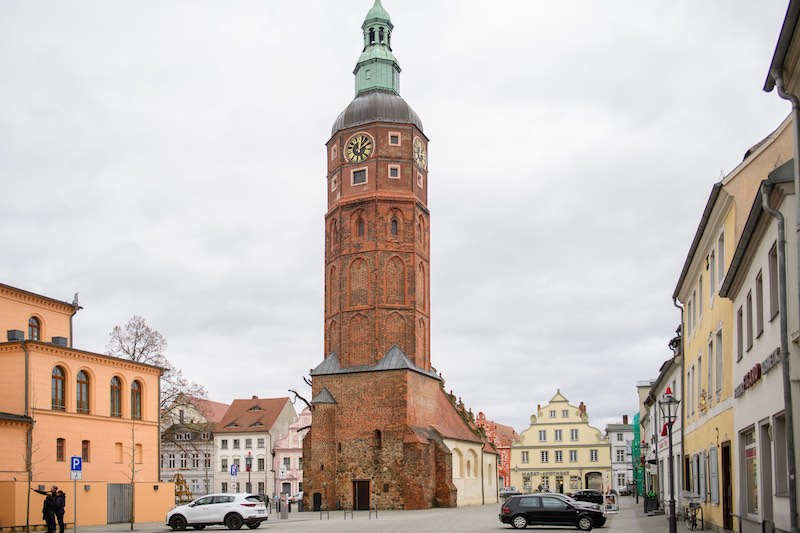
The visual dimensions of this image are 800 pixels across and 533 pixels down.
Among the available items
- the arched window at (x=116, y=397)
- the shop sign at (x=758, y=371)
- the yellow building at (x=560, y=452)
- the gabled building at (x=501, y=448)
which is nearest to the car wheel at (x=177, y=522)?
the arched window at (x=116, y=397)

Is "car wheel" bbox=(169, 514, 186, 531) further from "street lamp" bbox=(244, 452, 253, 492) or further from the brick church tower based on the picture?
"street lamp" bbox=(244, 452, 253, 492)

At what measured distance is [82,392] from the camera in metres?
39.1

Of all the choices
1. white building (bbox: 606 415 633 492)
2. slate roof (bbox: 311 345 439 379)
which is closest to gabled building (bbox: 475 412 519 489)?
white building (bbox: 606 415 633 492)

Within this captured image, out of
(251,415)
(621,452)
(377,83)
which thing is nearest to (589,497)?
(377,83)

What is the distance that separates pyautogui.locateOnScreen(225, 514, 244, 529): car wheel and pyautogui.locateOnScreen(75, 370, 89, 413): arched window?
30.6ft

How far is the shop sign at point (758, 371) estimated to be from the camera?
50.1 ft

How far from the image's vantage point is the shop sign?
15280 millimetres

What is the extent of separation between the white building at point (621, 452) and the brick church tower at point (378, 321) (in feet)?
174

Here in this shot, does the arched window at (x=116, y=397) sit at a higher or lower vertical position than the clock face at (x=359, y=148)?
lower

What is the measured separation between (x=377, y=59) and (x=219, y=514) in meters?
39.5

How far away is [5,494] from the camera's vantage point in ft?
103

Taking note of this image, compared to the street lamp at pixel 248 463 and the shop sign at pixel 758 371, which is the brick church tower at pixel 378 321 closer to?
the street lamp at pixel 248 463

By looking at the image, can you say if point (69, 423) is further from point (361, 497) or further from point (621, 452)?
point (621, 452)

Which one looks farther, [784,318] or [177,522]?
[177,522]
